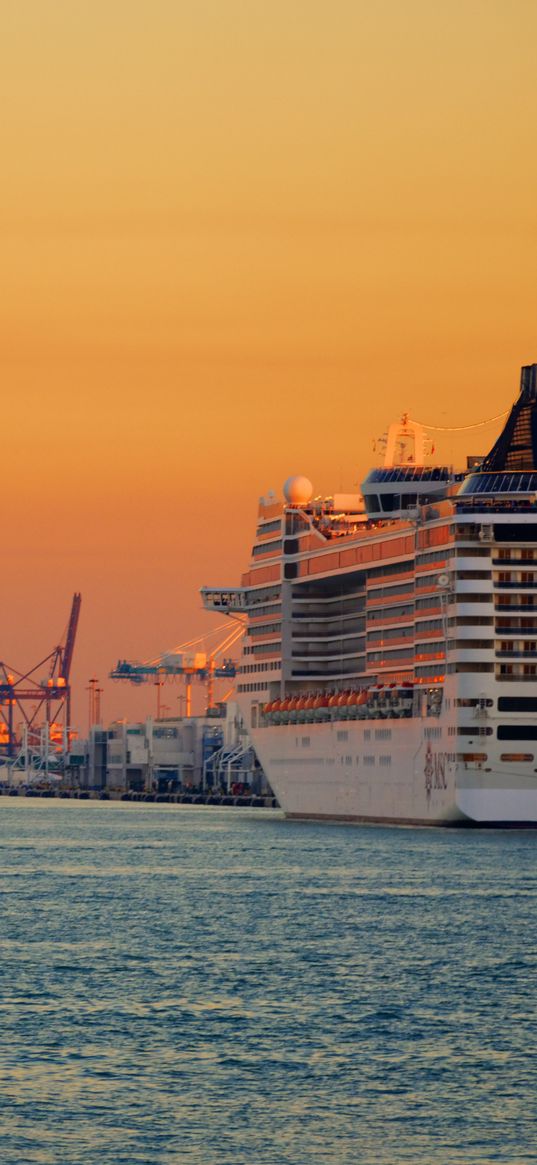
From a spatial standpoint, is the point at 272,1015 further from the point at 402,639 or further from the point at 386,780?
the point at 402,639

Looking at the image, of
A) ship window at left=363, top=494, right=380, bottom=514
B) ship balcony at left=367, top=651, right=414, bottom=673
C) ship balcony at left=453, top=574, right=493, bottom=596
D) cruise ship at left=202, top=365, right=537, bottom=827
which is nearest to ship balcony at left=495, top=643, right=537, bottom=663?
cruise ship at left=202, top=365, right=537, bottom=827

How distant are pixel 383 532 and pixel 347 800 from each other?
1462 centimetres

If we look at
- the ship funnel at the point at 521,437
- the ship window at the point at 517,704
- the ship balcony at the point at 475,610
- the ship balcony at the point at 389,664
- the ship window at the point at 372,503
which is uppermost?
the ship funnel at the point at 521,437

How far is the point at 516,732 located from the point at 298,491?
42653 millimetres

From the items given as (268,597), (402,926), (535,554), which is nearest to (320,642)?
(268,597)

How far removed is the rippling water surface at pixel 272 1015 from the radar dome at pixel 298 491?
5637cm

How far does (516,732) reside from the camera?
101125 millimetres

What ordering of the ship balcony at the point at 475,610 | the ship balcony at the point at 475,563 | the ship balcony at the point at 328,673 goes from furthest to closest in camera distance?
the ship balcony at the point at 328,673
the ship balcony at the point at 475,563
the ship balcony at the point at 475,610

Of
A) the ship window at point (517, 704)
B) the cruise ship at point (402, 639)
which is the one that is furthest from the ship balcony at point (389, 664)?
the ship window at point (517, 704)

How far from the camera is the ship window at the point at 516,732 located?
331ft

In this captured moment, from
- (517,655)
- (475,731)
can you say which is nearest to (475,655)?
(517,655)

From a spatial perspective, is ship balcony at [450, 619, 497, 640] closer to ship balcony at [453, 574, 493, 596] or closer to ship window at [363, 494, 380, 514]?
ship balcony at [453, 574, 493, 596]

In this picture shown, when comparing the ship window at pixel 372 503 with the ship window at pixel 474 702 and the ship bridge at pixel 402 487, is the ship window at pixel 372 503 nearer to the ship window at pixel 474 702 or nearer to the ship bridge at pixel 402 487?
the ship bridge at pixel 402 487

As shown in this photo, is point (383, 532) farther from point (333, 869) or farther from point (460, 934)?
point (460, 934)
